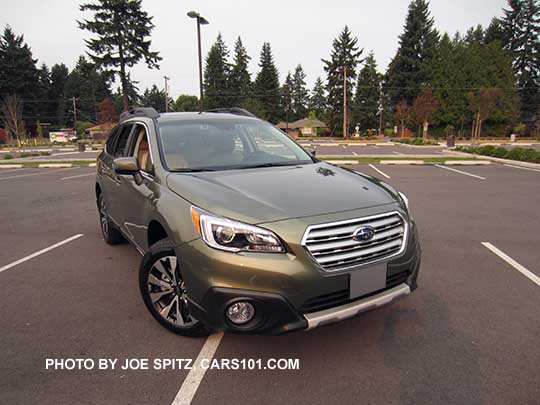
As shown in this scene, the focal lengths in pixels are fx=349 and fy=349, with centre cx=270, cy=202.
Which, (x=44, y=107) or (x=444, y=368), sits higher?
(x=44, y=107)

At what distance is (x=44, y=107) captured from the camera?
7606cm

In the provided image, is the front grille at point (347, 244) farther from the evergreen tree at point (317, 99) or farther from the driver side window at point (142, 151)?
the evergreen tree at point (317, 99)

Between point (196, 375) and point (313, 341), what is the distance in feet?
2.95

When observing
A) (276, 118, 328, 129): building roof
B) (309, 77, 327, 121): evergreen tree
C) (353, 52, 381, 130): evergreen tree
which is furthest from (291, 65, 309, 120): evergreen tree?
(353, 52, 381, 130): evergreen tree

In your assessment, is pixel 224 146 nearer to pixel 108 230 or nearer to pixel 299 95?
pixel 108 230

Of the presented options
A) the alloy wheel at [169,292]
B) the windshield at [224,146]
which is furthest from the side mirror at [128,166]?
the alloy wheel at [169,292]

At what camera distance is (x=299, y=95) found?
95750 millimetres

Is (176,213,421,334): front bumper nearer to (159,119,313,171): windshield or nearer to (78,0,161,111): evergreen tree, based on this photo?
(159,119,313,171): windshield

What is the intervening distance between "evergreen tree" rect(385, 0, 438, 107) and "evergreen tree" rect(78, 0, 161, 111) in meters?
40.1

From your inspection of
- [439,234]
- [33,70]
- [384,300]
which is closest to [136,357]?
[384,300]

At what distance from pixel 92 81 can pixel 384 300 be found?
10048 cm

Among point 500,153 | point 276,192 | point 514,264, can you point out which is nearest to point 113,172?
point 276,192

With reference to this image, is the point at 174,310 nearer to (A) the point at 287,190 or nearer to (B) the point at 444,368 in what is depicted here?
(A) the point at 287,190

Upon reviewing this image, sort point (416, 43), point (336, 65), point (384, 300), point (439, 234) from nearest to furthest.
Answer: point (384, 300), point (439, 234), point (416, 43), point (336, 65)
